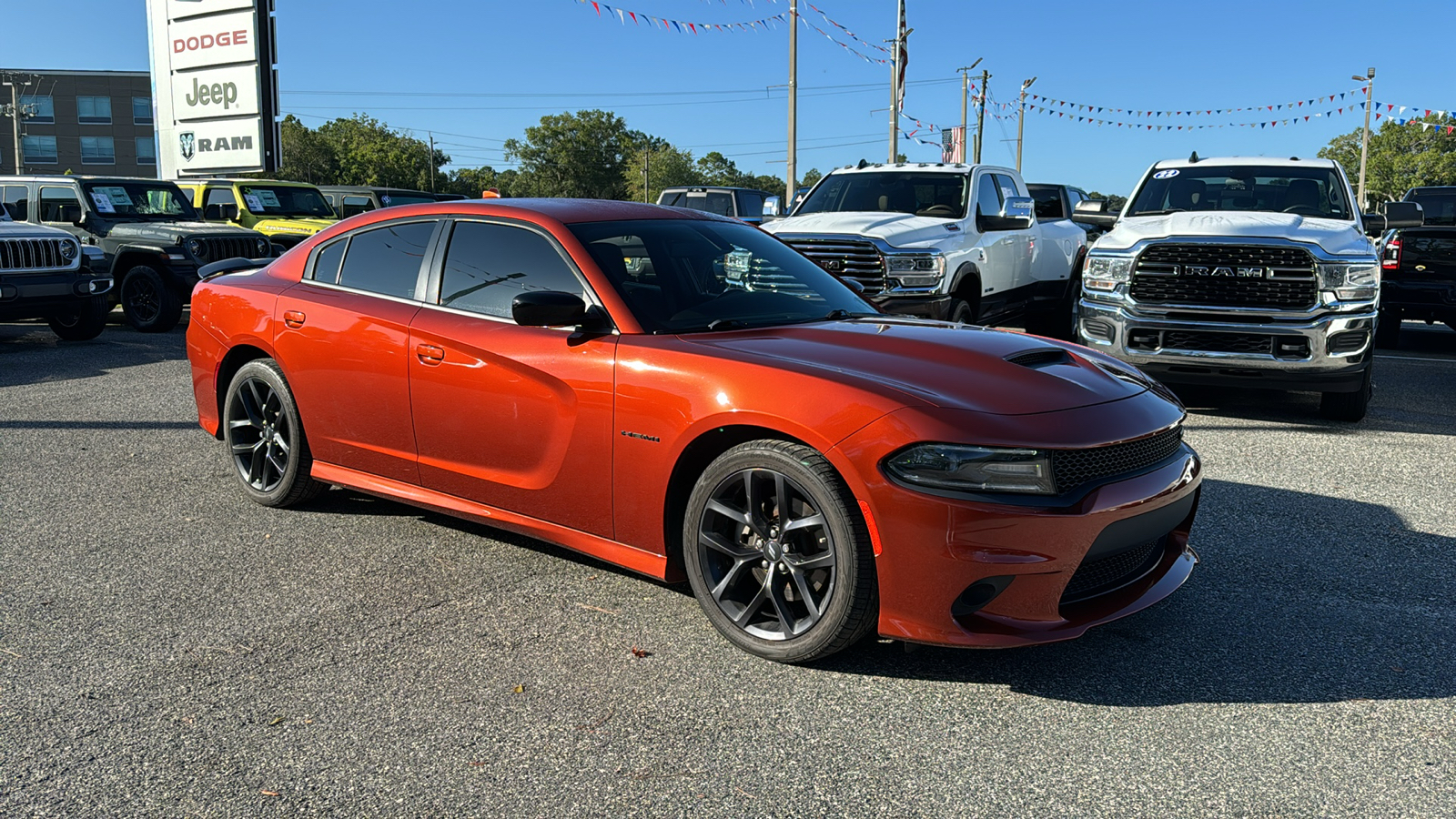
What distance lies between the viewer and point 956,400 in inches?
137

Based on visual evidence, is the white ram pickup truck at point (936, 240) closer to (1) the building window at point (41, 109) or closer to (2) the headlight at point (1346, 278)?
(2) the headlight at point (1346, 278)

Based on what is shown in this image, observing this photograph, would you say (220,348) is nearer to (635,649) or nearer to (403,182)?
(635,649)

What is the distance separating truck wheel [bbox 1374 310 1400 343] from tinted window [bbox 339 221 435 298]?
40.1 ft

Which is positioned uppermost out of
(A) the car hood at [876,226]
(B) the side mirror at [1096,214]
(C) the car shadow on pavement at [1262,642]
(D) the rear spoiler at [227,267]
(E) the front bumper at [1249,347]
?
(B) the side mirror at [1096,214]

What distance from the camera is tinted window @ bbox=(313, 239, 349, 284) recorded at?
529 cm

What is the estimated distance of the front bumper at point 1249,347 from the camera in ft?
25.4

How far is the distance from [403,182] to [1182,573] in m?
92.6

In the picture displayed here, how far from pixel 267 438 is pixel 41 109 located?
10089 centimetres

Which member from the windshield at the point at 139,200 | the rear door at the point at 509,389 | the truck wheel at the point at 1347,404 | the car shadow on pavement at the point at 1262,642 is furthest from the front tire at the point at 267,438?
the windshield at the point at 139,200

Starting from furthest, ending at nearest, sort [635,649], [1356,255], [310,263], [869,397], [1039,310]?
[1039,310] < [1356,255] < [310,263] < [635,649] < [869,397]

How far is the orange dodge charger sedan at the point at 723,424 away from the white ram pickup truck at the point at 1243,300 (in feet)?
13.2

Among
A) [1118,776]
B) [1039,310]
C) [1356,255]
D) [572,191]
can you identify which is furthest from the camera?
[572,191]

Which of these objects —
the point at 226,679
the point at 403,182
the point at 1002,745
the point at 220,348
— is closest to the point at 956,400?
the point at 1002,745

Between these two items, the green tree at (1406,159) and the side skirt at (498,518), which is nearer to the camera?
the side skirt at (498,518)
